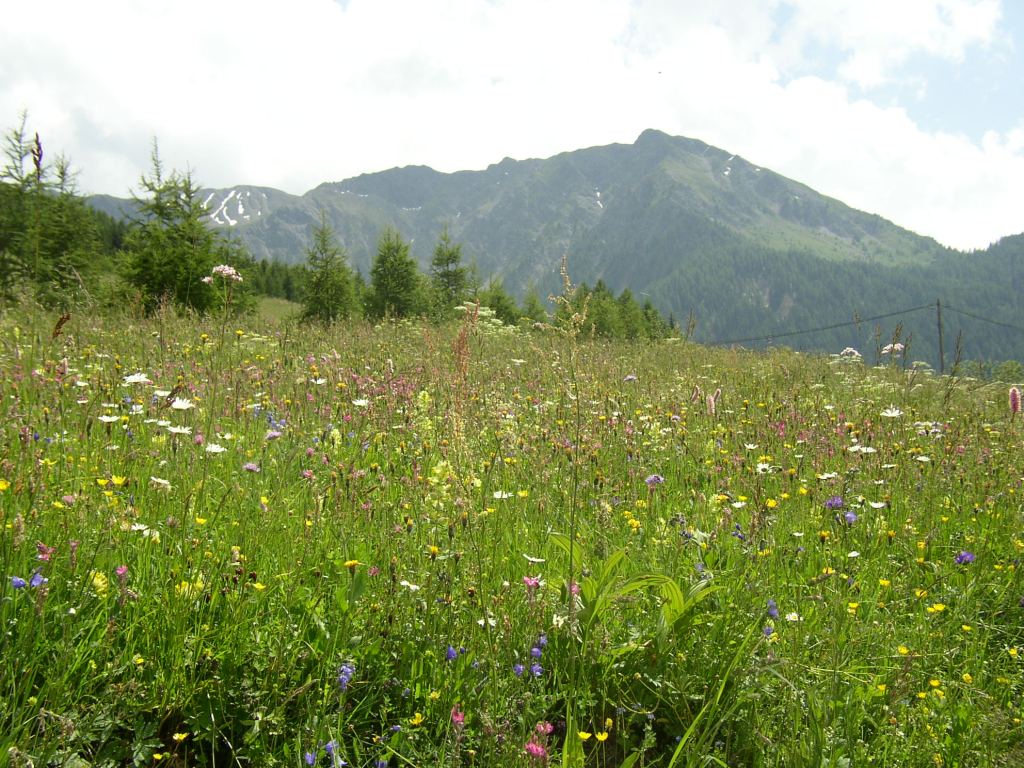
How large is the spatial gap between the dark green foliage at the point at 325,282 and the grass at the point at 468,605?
14188 mm

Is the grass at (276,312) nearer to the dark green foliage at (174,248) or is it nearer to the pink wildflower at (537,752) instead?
the dark green foliage at (174,248)

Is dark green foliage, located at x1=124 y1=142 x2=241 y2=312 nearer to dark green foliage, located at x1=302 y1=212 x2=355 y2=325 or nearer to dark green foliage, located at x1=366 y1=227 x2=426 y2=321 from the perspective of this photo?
dark green foliage, located at x1=302 y1=212 x2=355 y2=325

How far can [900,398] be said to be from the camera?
7355mm

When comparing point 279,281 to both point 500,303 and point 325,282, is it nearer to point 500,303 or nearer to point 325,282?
point 500,303

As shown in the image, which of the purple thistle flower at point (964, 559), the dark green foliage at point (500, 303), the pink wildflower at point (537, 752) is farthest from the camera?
the dark green foliage at point (500, 303)

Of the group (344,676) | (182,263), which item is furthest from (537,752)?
(182,263)

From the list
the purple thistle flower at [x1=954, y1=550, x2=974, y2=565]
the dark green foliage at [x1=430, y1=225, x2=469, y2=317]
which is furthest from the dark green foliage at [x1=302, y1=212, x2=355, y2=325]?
the purple thistle flower at [x1=954, y1=550, x2=974, y2=565]

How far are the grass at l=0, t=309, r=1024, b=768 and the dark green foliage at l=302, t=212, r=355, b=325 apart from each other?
14.2 m

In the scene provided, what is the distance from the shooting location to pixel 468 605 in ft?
7.40

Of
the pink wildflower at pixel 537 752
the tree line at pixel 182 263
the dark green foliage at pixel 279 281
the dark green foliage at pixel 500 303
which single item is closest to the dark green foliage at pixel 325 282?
the tree line at pixel 182 263

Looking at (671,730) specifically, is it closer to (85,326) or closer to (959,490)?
(959,490)

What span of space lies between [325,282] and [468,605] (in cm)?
1752

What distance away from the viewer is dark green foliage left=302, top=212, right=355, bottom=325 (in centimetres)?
1823

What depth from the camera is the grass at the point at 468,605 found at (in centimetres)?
176
